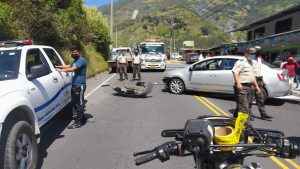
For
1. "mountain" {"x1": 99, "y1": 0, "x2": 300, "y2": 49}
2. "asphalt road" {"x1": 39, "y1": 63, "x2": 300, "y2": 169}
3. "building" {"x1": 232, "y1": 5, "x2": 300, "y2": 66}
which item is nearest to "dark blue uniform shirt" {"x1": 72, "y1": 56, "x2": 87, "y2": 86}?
"asphalt road" {"x1": 39, "y1": 63, "x2": 300, "y2": 169}

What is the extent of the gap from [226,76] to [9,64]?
9017mm

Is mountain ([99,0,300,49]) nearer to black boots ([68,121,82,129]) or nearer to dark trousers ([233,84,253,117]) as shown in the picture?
black boots ([68,121,82,129])

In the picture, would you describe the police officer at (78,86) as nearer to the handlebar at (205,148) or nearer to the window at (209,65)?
the handlebar at (205,148)

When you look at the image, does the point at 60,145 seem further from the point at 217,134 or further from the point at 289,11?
the point at 289,11

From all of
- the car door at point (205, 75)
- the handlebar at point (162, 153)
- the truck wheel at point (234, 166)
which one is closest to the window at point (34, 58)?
the handlebar at point (162, 153)

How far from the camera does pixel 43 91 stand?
21.1 feet

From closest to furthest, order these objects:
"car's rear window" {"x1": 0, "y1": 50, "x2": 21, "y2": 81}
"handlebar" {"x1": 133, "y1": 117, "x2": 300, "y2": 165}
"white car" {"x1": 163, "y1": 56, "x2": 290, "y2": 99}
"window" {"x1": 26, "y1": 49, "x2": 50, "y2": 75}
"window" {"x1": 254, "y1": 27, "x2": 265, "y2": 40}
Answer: "handlebar" {"x1": 133, "y1": 117, "x2": 300, "y2": 165} < "car's rear window" {"x1": 0, "y1": 50, "x2": 21, "y2": 81} < "window" {"x1": 26, "y1": 49, "x2": 50, "y2": 75} < "white car" {"x1": 163, "y1": 56, "x2": 290, "y2": 99} < "window" {"x1": 254, "y1": 27, "x2": 265, "y2": 40}

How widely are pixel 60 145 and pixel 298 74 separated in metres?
14.1

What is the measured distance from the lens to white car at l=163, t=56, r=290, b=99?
12805 mm

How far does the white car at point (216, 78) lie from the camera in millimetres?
12805

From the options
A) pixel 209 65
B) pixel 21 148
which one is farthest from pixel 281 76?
pixel 21 148

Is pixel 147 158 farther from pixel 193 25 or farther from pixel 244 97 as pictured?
pixel 193 25

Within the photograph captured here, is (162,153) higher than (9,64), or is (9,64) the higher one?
(9,64)

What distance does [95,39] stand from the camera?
111 feet
